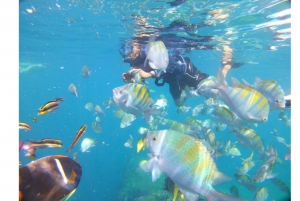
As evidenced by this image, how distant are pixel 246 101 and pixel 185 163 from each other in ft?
5.72

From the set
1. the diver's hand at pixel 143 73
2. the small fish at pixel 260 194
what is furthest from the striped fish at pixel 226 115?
the diver's hand at pixel 143 73

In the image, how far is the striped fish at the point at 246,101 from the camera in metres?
3.29

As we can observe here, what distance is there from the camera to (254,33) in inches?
561

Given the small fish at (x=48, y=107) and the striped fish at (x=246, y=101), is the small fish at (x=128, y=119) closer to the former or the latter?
the small fish at (x=48, y=107)

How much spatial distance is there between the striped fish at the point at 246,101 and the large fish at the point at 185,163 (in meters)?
1.46

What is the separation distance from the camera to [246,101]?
131 inches

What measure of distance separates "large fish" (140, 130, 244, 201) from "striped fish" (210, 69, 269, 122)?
146 centimetres

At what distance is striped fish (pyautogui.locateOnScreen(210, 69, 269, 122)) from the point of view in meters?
3.29

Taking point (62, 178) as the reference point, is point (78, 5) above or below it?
above

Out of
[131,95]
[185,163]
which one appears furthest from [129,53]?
[185,163]

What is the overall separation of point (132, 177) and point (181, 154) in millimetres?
15506

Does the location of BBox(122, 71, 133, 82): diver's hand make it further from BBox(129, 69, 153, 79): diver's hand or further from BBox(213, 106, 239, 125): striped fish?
BBox(213, 106, 239, 125): striped fish
